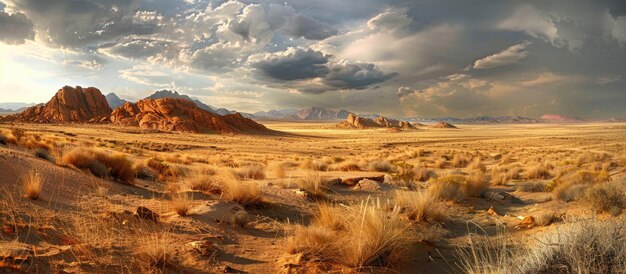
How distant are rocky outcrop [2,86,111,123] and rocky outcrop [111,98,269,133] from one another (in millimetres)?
8014

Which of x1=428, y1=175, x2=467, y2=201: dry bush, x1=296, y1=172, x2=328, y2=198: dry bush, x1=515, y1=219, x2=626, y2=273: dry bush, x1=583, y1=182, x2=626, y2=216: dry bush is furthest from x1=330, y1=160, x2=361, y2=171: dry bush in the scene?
x1=515, y1=219, x2=626, y2=273: dry bush

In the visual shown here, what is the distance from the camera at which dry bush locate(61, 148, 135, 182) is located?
31.0 ft

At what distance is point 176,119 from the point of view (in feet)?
304

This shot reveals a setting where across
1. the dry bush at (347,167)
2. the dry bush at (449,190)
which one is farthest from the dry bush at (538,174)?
the dry bush at (449,190)

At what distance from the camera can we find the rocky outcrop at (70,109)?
332ft

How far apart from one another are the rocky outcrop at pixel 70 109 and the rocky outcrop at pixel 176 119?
801cm

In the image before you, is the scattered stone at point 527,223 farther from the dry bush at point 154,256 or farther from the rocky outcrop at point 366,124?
the rocky outcrop at point 366,124

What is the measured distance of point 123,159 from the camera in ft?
34.3

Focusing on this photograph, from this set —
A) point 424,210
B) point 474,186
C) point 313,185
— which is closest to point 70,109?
point 313,185

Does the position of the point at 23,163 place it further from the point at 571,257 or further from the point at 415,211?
the point at 571,257

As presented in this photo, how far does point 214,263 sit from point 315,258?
1.23 metres

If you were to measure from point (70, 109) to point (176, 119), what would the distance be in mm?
38593

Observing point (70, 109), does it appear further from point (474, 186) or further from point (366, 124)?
point (474, 186)

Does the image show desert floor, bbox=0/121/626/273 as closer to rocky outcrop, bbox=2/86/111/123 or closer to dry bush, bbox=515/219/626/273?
dry bush, bbox=515/219/626/273
